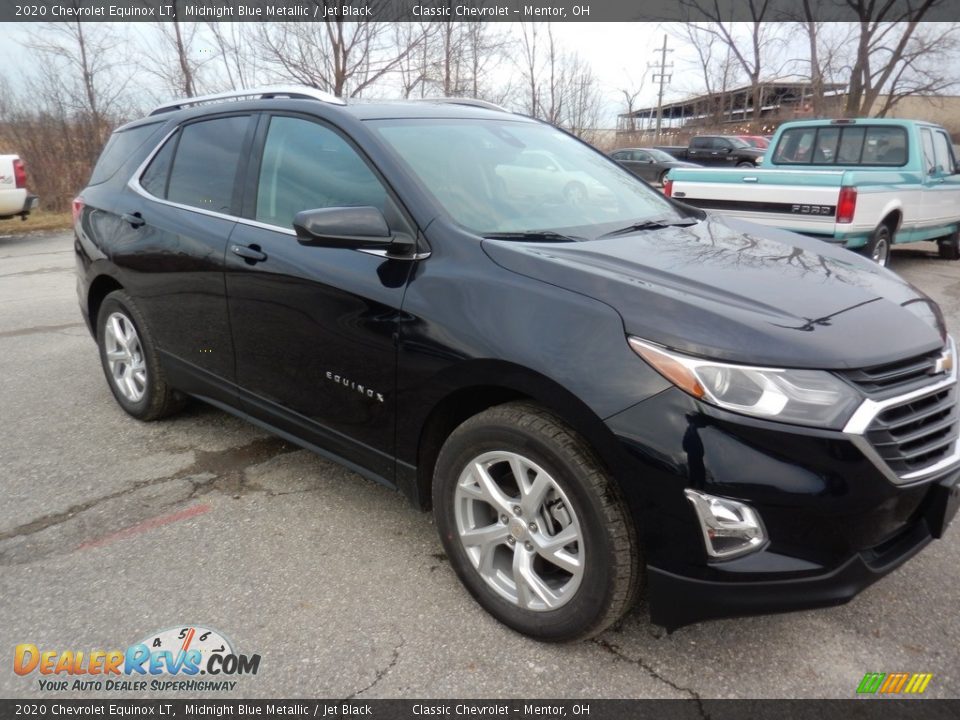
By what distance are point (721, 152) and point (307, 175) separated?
23080 millimetres

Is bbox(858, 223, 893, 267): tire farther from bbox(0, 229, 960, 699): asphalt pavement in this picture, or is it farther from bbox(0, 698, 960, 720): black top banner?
bbox(0, 698, 960, 720): black top banner

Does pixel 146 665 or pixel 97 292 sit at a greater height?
pixel 97 292

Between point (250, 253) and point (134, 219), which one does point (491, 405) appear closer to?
point (250, 253)

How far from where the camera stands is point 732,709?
7.08 ft

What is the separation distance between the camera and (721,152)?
2370cm

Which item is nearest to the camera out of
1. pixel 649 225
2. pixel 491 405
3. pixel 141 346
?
pixel 491 405

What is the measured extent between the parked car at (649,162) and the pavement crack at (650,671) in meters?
20.5

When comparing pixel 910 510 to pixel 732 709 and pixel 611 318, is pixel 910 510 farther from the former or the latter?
pixel 611 318

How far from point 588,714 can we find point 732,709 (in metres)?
0.43

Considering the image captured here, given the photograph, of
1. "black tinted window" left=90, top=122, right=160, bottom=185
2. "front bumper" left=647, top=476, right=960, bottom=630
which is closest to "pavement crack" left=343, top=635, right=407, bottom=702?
"front bumper" left=647, top=476, right=960, bottom=630

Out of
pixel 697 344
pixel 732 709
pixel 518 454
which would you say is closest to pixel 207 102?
pixel 518 454

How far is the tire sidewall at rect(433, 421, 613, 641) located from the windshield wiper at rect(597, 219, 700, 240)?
1.01 m

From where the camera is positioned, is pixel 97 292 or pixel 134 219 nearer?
pixel 134 219

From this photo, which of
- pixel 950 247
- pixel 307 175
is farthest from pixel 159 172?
pixel 950 247
